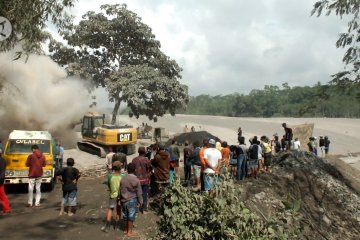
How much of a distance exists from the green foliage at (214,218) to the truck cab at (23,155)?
28.2 ft

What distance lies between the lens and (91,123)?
2773 centimetres

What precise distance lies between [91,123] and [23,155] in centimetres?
1241

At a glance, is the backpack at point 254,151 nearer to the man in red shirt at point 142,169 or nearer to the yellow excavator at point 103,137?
the man in red shirt at point 142,169

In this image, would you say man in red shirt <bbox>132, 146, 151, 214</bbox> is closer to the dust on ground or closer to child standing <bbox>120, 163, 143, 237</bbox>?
child standing <bbox>120, 163, 143, 237</bbox>

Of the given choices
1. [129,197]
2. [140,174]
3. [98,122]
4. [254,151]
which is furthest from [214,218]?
[98,122]

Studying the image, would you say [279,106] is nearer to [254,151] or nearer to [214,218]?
[254,151]

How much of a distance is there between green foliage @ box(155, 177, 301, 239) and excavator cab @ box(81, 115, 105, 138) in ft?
66.8

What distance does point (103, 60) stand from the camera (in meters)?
37.6

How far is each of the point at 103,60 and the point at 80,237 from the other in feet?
96.6

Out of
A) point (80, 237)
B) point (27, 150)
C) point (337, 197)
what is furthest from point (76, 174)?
point (337, 197)

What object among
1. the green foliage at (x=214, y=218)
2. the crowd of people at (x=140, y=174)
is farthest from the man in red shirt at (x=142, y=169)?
the green foliage at (x=214, y=218)

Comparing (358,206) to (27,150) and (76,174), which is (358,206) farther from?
(27,150)

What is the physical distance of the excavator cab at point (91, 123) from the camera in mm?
27516

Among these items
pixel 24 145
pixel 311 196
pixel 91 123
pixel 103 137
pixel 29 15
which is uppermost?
pixel 29 15
